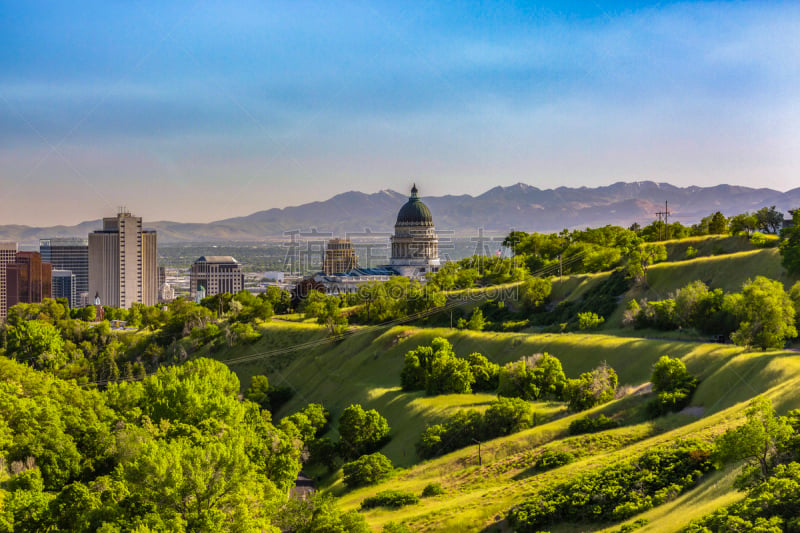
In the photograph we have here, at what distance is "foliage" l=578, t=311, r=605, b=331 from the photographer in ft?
244

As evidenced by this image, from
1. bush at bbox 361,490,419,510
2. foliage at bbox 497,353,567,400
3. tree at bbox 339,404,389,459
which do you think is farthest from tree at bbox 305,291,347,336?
bush at bbox 361,490,419,510

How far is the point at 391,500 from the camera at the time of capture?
40281 millimetres

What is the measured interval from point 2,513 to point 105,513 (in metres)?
5.24

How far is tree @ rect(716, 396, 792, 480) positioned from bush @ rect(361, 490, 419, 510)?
1604cm

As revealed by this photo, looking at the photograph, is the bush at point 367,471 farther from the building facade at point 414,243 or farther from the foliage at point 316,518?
the building facade at point 414,243

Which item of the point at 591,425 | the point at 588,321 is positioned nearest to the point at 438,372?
the point at 591,425

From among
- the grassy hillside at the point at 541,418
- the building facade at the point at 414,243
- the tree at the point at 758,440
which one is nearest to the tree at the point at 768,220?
the grassy hillside at the point at 541,418

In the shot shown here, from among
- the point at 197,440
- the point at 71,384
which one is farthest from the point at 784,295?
the point at 71,384

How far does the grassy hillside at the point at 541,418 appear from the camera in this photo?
35606 millimetres

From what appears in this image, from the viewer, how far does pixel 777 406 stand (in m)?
36.5

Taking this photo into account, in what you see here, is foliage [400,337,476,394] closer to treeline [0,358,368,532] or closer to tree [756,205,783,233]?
treeline [0,358,368,532]

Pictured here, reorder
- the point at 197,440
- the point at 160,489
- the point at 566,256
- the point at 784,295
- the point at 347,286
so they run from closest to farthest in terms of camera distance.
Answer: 1. the point at 160,489
2. the point at 197,440
3. the point at 784,295
4. the point at 566,256
5. the point at 347,286

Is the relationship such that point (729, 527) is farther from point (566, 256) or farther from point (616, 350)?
point (566, 256)

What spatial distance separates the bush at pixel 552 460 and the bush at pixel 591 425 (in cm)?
401
